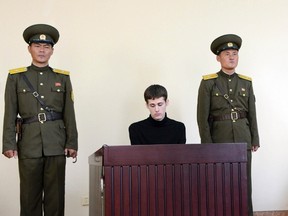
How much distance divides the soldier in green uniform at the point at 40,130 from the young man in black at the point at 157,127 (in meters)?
0.37

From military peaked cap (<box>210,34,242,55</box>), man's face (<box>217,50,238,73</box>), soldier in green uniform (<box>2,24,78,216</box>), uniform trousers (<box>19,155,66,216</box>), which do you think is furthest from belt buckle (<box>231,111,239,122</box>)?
uniform trousers (<box>19,155,66,216</box>)

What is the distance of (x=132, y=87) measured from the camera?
10.1 feet

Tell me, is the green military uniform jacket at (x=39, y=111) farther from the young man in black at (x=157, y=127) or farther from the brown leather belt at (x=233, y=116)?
the brown leather belt at (x=233, y=116)

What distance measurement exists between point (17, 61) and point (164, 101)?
52.5 inches

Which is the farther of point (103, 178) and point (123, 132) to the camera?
point (123, 132)

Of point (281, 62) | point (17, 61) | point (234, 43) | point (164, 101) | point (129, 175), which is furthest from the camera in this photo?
point (281, 62)

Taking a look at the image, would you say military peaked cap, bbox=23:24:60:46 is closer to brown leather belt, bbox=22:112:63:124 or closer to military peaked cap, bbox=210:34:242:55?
brown leather belt, bbox=22:112:63:124

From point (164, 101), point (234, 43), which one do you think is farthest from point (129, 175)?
point (234, 43)

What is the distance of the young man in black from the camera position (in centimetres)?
220

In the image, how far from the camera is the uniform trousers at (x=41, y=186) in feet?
6.79

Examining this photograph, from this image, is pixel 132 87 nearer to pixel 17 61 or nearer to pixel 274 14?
pixel 17 61

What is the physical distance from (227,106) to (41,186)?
1198mm

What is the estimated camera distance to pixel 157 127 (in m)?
2.27

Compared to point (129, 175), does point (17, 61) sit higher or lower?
higher
